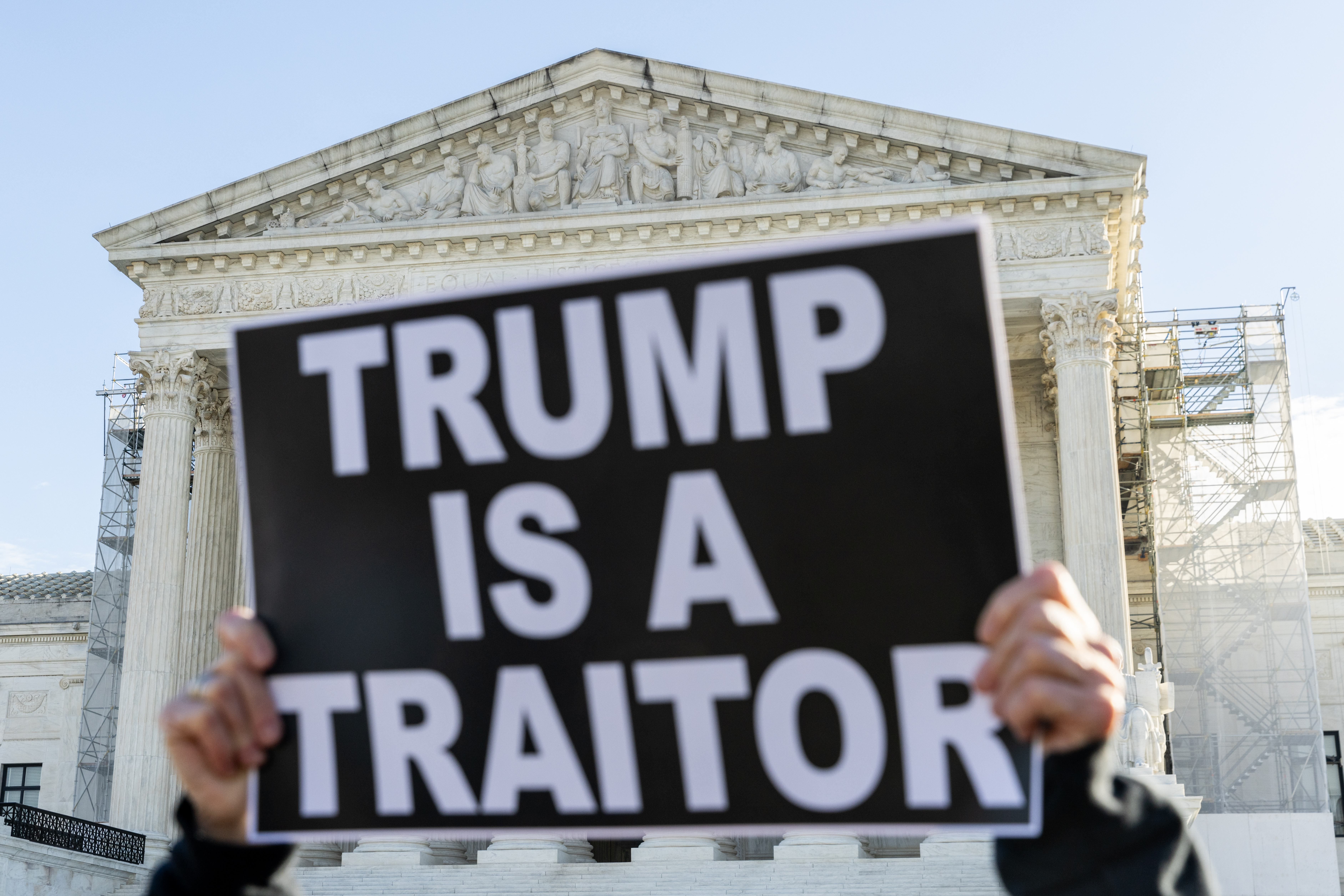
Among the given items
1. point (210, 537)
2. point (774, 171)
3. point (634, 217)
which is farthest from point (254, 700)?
point (210, 537)

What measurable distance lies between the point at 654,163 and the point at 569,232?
222 cm

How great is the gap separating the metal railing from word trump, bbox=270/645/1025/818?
24.6m

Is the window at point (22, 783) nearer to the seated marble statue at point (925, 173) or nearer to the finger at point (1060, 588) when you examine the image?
the seated marble statue at point (925, 173)

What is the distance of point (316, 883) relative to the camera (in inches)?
995

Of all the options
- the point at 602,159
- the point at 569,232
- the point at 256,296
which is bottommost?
the point at 256,296

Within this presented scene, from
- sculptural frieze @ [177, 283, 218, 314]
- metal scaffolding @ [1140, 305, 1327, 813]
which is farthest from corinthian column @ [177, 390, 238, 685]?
metal scaffolding @ [1140, 305, 1327, 813]

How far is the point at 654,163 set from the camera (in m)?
28.8

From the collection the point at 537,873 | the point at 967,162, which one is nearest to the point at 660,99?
the point at 967,162

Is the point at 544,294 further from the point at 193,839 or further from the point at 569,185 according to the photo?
the point at 569,185

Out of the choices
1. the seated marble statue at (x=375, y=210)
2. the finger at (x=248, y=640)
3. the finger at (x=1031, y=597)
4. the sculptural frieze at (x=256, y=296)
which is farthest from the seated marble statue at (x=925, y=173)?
the finger at (x=1031, y=597)

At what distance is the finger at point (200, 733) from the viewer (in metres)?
2.58

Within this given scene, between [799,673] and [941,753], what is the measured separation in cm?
29

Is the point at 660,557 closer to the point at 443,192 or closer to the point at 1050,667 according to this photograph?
the point at 1050,667

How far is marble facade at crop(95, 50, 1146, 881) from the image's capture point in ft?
87.5
